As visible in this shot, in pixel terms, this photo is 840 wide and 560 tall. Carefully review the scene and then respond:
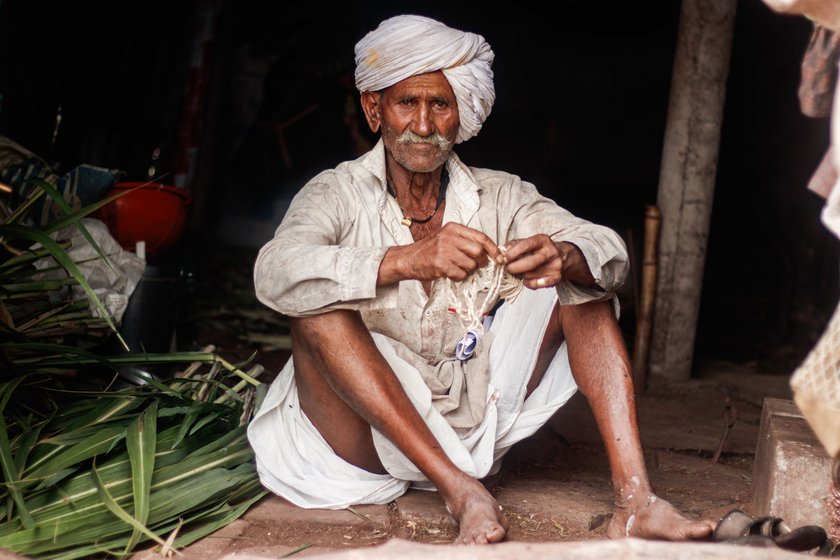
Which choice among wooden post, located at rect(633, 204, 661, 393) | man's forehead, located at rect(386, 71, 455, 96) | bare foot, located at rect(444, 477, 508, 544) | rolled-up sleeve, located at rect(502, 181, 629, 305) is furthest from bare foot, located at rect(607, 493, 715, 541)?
wooden post, located at rect(633, 204, 661, 393)

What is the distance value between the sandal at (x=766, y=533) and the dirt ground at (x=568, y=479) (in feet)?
1.35

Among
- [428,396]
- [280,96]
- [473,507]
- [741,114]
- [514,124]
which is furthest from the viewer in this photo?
[280,96]

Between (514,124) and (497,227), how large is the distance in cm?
351

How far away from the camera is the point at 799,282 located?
17.6 ft

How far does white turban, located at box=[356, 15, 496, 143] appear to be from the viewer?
269 cm

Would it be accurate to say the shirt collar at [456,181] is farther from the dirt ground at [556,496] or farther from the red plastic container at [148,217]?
the red plastic container at [148,217]

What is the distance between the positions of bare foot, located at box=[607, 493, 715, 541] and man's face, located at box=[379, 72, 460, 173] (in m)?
1.05

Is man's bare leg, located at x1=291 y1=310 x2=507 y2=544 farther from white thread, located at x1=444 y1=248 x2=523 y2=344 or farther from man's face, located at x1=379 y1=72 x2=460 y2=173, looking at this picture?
man's face, located at x1=379 y1=72 x2=460 y2=173

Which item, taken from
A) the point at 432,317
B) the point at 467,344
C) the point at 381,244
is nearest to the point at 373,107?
the point at 381,244

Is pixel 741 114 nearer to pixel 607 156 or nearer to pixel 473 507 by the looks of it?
pixel 607 156

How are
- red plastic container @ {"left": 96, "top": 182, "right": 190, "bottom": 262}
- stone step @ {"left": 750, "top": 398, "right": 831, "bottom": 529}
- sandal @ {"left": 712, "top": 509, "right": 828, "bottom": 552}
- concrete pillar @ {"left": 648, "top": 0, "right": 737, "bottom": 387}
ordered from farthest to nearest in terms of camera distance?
concrete pillar @ {"left": 648, "top": 0, "right": 737, "bottom": 387}
red plastic container @ {"left": 96, "top": 182, "right": 190, "bottom": 262}
stone step @ {"left": 750, "top": 398, "right": 831, "bottom": 529}
sandal @ {"left": 712, "top": 509, "right": 828, "bottom": 552}

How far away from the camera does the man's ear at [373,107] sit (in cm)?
285

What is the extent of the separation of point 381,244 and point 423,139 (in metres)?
0.31

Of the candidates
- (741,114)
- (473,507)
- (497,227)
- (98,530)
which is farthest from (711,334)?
(98,530)
